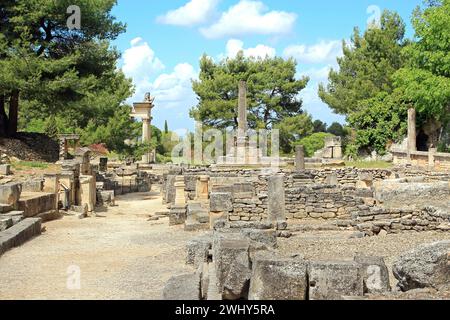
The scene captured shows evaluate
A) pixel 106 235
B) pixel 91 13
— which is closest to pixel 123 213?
pixel 106 235

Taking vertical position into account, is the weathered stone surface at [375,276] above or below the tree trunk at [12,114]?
below

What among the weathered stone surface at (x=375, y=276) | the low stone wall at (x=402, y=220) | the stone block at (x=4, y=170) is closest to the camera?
the weathered stone surface at (x=375, y=276)

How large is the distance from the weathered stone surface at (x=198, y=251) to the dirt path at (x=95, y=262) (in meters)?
0.17

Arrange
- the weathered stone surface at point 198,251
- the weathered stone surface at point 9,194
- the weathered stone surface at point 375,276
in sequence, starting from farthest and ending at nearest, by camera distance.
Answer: the weathered stone surface at point 9,194
the weathered stone surface at point 198,251
the weathered stone surface at point 375,276

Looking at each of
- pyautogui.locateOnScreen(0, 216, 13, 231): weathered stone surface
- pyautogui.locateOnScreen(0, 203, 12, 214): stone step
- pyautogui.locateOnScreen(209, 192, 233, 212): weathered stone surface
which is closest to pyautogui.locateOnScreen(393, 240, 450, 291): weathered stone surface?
pyautogui.locateOnScreen(209, 192, 233, 212): weathered stone surface

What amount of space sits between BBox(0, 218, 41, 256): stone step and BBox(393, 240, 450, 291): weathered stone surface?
264 inches

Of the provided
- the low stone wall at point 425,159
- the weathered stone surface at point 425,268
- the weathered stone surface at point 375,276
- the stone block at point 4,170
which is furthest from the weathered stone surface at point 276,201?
the low stone wall at point 425,159

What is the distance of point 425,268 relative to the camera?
5.70 meters

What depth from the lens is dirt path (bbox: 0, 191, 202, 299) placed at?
7121 mm

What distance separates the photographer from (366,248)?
9562 mm

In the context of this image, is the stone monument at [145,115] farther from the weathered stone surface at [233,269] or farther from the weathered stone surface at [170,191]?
the weathered stone surface at [233,269]

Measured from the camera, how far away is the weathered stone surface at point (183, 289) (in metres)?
5.60

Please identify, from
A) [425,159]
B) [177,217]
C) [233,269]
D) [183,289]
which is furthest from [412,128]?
[183,289]
